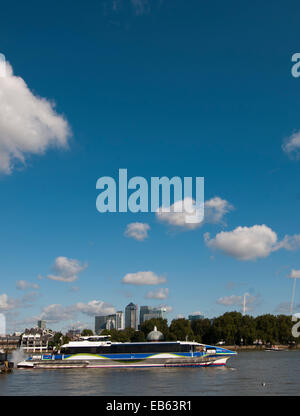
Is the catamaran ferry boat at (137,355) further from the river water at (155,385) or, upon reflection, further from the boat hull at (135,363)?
the river water at (155,385)

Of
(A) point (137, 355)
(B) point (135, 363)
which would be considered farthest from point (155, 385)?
(A) point (137, 355)

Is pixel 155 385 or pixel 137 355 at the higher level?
pixel 155 385

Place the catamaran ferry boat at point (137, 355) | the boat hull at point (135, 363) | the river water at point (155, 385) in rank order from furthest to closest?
the catamaran ferry boat at point (137, 355) → the boat hull at point (135, 363) → the river water at point (155, 385)

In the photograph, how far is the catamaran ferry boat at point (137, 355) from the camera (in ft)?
288

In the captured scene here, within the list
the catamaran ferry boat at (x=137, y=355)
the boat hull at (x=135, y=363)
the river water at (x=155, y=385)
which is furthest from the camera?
the catamaran ferry boat at (x=137, y=355)

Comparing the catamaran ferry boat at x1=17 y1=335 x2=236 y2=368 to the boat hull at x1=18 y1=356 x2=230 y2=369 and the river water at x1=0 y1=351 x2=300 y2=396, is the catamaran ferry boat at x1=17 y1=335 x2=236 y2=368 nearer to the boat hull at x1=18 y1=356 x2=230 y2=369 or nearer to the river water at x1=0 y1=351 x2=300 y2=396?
the boat hull at x1=18 y1=356 x2=230 y2=369

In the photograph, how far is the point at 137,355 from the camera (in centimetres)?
8912

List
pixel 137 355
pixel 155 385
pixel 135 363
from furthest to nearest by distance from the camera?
pixel 137 355 < pixel 135 363 < pixel 155 385

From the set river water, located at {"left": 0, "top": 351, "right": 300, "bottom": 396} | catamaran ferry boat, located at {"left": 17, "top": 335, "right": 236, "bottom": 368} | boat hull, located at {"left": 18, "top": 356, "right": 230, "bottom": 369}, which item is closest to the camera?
river water, located at {"left": 0, "top": 351, "right": 300, "bottom": 396}

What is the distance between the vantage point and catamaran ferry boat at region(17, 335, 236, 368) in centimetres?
8788

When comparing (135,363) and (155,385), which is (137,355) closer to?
(135,363)

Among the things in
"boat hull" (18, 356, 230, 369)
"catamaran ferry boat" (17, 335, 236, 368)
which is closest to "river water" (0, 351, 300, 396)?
"boat hull" (18, 356, 230, 369)

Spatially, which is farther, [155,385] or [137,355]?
[137,355]

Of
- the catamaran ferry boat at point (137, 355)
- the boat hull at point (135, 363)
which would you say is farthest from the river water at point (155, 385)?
the catamaran ferry boat at point (137, 355)
